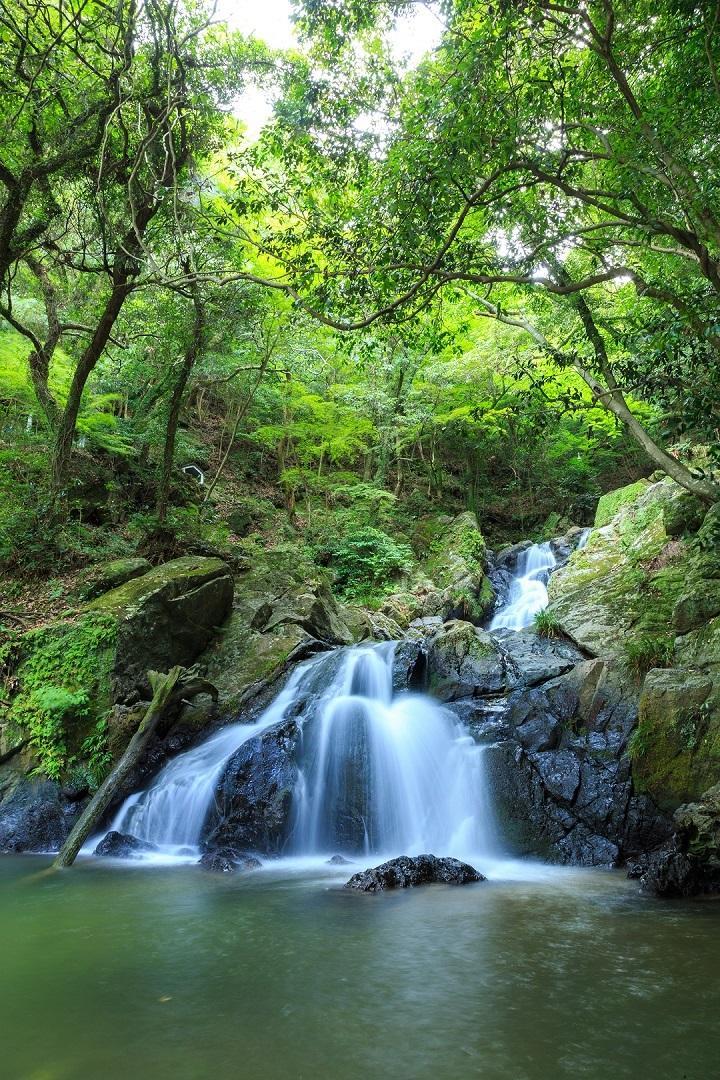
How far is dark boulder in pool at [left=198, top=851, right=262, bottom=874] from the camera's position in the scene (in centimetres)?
711

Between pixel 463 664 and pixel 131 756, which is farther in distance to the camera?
pixel 463 664

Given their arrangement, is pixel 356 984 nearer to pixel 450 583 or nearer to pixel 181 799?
pixel 181 799

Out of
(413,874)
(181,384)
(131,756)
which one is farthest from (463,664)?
(181,384)

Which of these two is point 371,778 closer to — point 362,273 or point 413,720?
point 413,720

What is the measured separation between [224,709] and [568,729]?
18.2ft

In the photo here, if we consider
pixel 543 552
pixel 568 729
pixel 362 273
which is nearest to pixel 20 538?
pixel 362 273

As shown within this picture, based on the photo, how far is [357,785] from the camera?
8688 mm

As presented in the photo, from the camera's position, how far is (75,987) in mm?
3932

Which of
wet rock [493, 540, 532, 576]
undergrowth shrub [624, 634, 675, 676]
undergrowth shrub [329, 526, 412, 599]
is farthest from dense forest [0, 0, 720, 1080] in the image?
wet rock [493, 540, 532, 576]

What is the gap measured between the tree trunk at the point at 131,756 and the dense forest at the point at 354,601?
2.9 inches

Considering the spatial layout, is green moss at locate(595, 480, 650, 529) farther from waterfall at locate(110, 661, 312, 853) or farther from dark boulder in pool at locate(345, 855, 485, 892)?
dark boulder in pool at locate(345, 855, 485, 892)

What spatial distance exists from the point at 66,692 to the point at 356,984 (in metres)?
6.77

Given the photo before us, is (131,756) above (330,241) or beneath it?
beneath

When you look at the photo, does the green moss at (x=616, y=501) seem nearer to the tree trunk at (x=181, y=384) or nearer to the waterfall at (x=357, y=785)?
the waterfall at (x=357, y=785)
